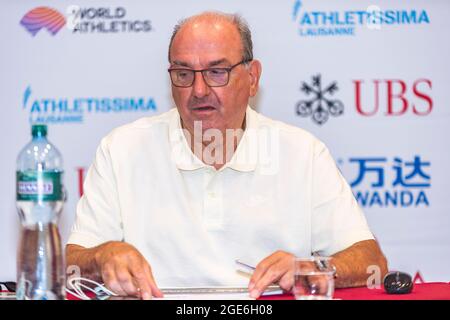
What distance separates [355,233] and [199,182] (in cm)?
48

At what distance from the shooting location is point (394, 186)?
2.50 m

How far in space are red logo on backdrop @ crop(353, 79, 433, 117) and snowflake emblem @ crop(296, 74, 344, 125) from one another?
78mm

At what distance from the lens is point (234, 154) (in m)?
2.16

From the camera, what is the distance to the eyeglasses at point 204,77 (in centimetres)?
201

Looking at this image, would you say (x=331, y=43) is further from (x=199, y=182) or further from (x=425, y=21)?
(x=199, y=182)

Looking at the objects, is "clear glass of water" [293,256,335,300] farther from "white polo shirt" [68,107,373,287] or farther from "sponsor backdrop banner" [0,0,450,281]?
"sponsor backdrop banner" [0,0,450,281]

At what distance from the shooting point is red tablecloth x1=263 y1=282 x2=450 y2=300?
4.94ft

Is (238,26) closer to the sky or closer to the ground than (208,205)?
closer to the sky

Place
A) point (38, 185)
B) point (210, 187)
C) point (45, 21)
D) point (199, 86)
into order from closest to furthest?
point (38, 185), point (199, 86), point (210, 187), point (45, 21)

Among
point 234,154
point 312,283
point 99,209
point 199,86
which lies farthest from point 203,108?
point 312,283

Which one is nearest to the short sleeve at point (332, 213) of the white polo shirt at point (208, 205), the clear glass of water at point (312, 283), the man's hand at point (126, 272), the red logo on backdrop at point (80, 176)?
the white polo shirt at point (208, 205)

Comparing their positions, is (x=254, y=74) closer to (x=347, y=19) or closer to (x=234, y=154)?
(x=234, y=154)

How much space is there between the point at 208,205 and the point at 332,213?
36 centimetres

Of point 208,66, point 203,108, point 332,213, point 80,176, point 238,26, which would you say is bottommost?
point 332,213
